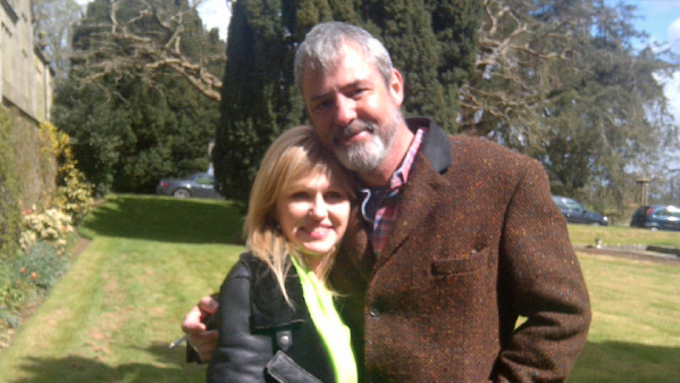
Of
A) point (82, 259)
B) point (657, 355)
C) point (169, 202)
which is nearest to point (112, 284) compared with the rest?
point (82, 259)

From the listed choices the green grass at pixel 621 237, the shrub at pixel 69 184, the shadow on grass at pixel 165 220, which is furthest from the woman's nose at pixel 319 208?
the green grass at pixel 621 237

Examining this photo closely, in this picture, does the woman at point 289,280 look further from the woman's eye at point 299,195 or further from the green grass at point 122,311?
the green grass at point 122,311

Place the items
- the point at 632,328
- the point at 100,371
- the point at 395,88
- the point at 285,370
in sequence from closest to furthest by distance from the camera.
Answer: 1. the point at 285,370
2. the point at 395,88
3. the point at 100,371
4. the point at 632,328

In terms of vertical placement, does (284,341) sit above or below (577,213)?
above

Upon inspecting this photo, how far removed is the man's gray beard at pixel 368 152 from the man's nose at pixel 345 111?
22 millimetres

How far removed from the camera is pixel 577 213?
85.3ft

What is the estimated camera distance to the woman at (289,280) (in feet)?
5.36

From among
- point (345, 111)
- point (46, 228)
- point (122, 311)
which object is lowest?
point (122, 311)

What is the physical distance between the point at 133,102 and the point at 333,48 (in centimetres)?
2301

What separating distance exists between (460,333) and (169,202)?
23239 millimetres

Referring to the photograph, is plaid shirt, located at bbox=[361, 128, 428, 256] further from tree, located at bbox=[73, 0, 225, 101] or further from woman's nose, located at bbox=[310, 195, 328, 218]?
tree, located at bbox=[73, 0, 225, 101]

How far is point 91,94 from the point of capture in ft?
57.3

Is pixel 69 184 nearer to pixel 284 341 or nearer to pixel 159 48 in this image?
pixel 159 48

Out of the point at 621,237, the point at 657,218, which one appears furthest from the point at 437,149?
the point at 657,218
